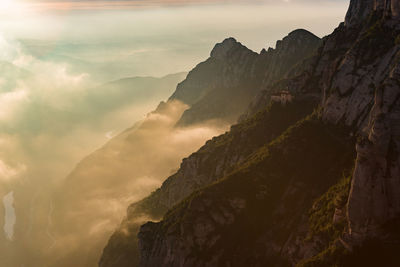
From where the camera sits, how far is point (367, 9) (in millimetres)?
147500

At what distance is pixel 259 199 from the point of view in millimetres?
105875

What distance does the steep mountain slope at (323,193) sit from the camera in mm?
68750

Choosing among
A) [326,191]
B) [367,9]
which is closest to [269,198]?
[326,191]

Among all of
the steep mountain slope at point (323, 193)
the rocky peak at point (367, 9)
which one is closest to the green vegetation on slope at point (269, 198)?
the steep mountain slope at point (323, 193)

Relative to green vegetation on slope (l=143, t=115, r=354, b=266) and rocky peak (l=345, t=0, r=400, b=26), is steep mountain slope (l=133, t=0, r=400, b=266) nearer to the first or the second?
green vegetation on slope (l=143, t=115, r=354, b=266)

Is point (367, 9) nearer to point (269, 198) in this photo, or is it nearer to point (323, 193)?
point (323, 193)

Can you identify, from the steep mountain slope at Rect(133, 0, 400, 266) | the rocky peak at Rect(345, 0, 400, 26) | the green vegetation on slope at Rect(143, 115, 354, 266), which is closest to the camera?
the steep mountain slope at Rect(133, 0, 400, 266)

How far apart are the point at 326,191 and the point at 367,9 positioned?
92643 mm

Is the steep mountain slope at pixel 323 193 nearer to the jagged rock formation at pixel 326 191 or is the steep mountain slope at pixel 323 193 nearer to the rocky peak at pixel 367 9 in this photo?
the jagged rock formation at pixel 326 191

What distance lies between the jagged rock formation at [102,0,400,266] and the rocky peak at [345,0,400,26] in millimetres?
648

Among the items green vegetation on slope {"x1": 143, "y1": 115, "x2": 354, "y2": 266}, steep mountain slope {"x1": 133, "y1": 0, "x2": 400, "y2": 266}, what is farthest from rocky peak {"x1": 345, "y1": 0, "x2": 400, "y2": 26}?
green vegetation on slope {"x1": 143, "y1": 115, "x2": 354, "y2": 266}

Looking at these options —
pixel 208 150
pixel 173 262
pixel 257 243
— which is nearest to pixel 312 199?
pixel 257 243

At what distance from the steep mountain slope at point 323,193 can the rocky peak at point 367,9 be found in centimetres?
61

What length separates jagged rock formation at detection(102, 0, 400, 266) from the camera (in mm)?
68750
